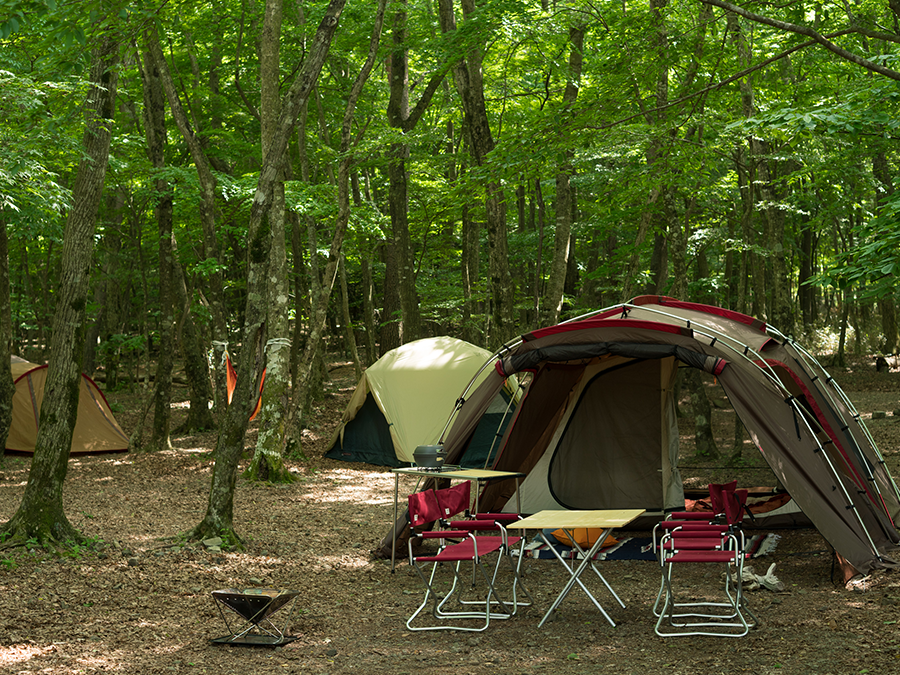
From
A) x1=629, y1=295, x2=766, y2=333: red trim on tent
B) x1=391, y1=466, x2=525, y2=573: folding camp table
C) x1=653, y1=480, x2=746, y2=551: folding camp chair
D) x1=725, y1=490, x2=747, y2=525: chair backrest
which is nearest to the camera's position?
x1=653, y1=480, x2=746, y2=551: folding camp chair

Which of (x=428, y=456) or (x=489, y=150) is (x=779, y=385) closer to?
(x=428, y=456)

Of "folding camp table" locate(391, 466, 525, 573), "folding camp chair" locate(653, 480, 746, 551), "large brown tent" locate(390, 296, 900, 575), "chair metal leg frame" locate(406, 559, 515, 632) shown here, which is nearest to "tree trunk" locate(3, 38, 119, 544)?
"folding camp table" locate(391, 466, 525, 573)

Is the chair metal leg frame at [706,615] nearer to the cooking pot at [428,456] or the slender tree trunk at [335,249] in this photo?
the cooking pot at [428,456]

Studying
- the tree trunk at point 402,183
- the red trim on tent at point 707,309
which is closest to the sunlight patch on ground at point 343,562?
the red trim on tent at point 707,309

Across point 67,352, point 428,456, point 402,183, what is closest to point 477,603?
point 428,456

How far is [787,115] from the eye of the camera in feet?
16.6

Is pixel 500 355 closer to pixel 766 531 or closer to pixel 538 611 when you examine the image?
pixel 538 611

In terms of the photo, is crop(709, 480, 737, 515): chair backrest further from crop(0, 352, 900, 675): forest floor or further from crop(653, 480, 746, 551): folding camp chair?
crop(0, 352, 900, 675): forest floor

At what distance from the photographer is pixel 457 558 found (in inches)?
176

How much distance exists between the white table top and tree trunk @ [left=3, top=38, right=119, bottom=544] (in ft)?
11.2

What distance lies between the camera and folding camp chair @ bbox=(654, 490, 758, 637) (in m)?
4.13

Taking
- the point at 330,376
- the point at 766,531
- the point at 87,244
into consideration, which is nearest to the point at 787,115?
the point at 766,531

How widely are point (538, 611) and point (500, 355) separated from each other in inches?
91.8

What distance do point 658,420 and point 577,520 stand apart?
9.83ft
